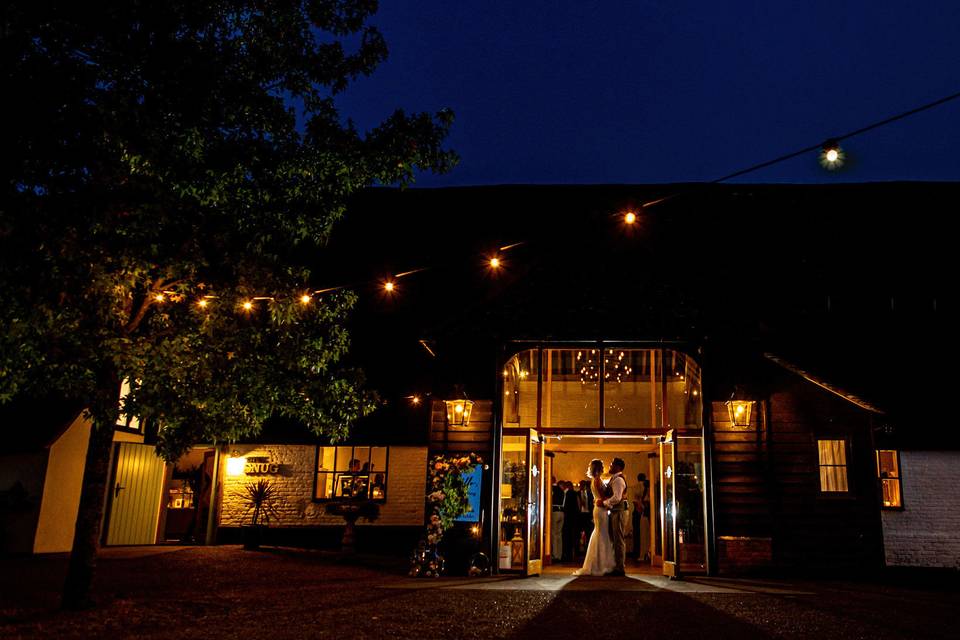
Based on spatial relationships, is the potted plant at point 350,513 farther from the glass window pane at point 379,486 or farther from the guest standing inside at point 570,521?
the guest standing inside at point 570,521

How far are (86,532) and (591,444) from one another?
9.94m

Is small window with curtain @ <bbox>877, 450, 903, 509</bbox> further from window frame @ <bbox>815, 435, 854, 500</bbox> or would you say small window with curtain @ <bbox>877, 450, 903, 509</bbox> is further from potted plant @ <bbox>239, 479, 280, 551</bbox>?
potted plant @ <bbox>239, 479, 280, 551</bbox>

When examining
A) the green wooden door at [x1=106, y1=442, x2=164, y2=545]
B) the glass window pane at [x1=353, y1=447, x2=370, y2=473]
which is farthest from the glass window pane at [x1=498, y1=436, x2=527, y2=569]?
the green wooden door at [x1=106, y1=442, x2=164, y2=545]

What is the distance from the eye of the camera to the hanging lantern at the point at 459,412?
472 inches

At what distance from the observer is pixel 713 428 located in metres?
11.9

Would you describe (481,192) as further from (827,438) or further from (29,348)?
(29,348)

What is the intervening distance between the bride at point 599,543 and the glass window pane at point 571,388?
0.94 metres

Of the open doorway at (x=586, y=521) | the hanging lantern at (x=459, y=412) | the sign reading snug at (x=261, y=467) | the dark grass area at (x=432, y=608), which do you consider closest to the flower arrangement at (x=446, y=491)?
the hanging lantern at (x=459, y=412)

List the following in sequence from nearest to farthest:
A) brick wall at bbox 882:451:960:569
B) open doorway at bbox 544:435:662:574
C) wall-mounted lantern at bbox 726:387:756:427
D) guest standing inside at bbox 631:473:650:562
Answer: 1. wall-mounted lantern at bbox 726:387:756:427
2. open doorway at bbox 544:435:662:574
3. brick wall at bbox 882:451:960:569
4. guest standing inside at bbox 631:473:650:562

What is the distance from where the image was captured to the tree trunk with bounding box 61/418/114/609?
23.8 ft

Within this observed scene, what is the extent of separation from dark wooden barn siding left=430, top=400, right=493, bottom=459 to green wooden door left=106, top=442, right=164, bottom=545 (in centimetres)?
675

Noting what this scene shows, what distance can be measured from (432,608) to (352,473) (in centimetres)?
896

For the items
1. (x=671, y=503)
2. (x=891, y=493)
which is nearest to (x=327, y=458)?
(x=671, y=503)

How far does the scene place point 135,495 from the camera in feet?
51.9
